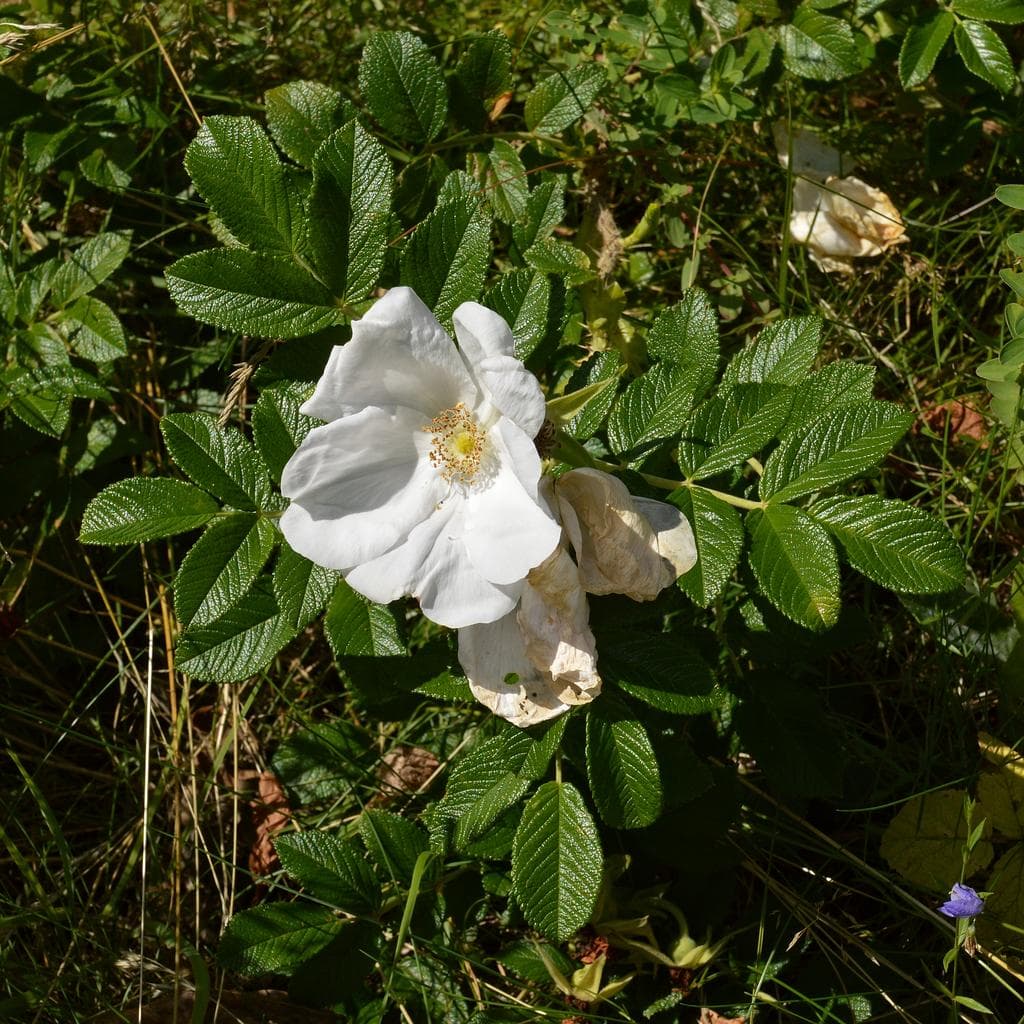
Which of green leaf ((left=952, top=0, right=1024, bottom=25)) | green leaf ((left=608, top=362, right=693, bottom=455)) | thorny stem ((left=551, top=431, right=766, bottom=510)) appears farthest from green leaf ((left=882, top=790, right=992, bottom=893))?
green leaf ((left=952, top=0, right=1024, bottom=25))

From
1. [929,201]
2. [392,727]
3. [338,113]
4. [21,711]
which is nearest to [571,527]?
[338,113]

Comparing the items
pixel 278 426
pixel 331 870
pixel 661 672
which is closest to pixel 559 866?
pixel 661 672

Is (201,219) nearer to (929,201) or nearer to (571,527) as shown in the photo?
(571,527)

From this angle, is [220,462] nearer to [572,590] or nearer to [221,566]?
[221,566]

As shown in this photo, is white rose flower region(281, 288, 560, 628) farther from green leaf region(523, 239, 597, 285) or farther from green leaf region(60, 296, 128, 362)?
green leaf region(60, 296, 128, 362)

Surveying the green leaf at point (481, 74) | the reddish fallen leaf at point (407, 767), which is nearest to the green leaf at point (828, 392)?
the green leaf at point (481, 74)

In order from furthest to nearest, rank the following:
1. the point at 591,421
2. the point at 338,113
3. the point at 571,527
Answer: the point at 338,113 < the point at 591,421 < the point at 571,527
